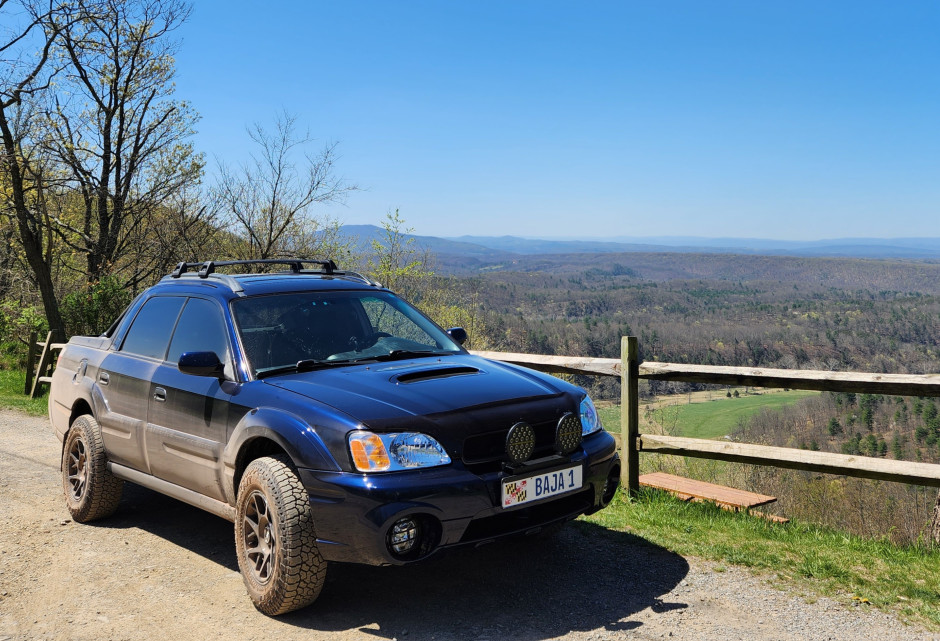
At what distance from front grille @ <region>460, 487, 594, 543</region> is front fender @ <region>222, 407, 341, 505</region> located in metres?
0.80

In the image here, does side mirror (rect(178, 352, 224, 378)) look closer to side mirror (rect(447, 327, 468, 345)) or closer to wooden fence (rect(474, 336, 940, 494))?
side mirror (rect(447, 327, 468, 345))

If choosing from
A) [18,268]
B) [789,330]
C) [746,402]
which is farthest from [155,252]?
[789,330]

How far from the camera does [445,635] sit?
378 centimetres

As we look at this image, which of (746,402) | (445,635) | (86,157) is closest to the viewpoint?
(445,635)

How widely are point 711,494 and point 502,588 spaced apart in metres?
3.16

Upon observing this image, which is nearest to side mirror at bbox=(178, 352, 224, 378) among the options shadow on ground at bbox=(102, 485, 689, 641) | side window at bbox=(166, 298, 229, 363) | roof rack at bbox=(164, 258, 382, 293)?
side window at bbox=(166, 298, 229, 363)

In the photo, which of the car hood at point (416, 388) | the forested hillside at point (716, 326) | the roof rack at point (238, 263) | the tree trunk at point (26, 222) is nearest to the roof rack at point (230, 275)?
the roof rack at point (238, 263)

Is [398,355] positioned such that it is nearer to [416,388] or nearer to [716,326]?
[416,388]

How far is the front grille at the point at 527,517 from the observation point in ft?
12.8

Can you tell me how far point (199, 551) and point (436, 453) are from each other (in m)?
2.36

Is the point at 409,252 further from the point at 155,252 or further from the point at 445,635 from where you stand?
the point at 445,635

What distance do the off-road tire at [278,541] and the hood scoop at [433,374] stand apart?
0.78m

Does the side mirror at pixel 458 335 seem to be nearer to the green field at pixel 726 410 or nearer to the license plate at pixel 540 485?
the license plate at pixel 540 485

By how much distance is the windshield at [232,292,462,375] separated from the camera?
4.68 meters
